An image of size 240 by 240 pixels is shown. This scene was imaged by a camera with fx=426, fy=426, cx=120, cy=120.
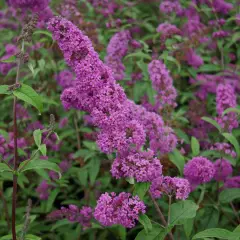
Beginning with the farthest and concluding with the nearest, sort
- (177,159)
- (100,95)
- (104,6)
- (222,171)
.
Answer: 1. (104,6)
2. (222,171)
3. (177,159)
4. (100,95)

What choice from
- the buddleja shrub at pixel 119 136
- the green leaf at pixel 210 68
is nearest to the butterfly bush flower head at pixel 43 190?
the buddleja shrub at pixel 119 136

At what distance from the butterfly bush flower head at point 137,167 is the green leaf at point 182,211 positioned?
355 millimetres

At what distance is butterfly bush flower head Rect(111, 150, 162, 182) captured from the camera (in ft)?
7.88

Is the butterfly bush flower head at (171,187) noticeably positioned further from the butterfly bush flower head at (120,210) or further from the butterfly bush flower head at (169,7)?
the butterfly bush flower head at (169,7)

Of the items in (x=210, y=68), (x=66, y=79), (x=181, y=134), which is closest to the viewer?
(x=181, y=134)

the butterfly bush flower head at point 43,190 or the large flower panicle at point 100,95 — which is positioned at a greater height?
the large flower panicle at point 100,95

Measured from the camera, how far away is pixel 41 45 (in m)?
4.99

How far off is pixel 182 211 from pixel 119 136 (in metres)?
0.69

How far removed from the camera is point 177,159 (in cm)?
340

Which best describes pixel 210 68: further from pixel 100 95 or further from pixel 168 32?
pixel 100 95

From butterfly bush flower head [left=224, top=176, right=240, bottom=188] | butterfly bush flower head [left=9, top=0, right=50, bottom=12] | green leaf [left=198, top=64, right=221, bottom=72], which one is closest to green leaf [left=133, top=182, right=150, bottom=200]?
butterfly bush flower head [left=224, top=176, right=240, bottom=188]

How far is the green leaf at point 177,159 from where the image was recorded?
132 inches

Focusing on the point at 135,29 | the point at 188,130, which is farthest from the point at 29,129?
the point at 135,29

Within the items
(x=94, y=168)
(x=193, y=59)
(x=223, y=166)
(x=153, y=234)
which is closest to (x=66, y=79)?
(x=94, y=168)
